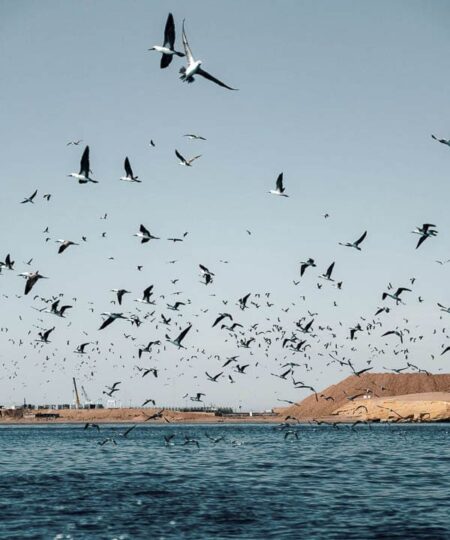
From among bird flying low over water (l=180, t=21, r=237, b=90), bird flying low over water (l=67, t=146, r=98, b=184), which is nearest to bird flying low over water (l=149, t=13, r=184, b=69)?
bird flying low over water (l=180, t=21, r=237, b=90)

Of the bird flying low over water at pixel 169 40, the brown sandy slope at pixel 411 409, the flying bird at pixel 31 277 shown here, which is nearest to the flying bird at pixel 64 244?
the flying bird at pixel 31 277

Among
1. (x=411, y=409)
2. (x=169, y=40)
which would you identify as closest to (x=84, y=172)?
(x=169, y=40)

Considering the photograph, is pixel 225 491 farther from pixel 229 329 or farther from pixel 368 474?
pixel 229 329

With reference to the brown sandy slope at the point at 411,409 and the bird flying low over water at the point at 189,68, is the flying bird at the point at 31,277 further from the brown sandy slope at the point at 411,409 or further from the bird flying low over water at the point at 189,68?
the brown sandy slope at the point at 411,409

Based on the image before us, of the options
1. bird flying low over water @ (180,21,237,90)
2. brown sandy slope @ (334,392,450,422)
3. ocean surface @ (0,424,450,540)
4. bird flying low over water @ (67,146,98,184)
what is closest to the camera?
bird flying low over water @ (180,21,237,90)

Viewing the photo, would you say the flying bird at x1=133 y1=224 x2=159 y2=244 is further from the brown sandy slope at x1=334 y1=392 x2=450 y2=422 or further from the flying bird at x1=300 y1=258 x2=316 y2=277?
the brown sandy slope at x1=334 y1=392 x2=450 y2=422

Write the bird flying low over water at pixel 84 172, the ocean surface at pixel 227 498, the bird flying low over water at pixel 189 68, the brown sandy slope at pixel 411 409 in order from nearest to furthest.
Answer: the bird flying low over water at pixel 189 68 → the ocean surface at pixel 227 498 → the bird flying low over water at pixel 84 172 → the brown sandy slope at pixel 411 409

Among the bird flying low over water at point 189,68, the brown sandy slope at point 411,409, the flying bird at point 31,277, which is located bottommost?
the brown sandy slope at point 411,409

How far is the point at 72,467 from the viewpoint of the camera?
150 feet

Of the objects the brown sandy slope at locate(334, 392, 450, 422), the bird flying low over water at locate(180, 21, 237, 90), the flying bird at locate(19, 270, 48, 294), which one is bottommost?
the brown sandy slope at locate(334, 392, 450, 422)

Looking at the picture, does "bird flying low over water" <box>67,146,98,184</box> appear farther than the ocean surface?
Yes

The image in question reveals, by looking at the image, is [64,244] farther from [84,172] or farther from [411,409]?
[411,409]

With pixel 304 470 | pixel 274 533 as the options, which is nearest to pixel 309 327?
pixel 304 470

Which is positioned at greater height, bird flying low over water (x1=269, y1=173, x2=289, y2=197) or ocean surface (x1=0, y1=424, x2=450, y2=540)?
bird flying low over water (x1=269, y1=173, x2=289, y2=197)
